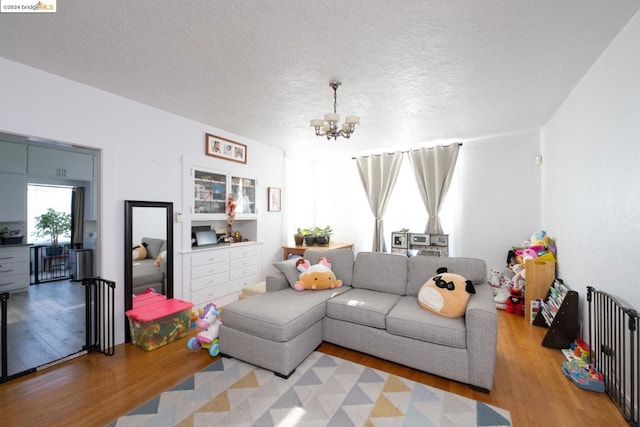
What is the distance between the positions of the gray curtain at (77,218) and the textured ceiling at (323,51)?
2.12 meters

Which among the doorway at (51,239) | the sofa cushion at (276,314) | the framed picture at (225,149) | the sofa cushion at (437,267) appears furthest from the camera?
the framed picture at (225,149)

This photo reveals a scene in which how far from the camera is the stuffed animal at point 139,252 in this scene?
2.82m

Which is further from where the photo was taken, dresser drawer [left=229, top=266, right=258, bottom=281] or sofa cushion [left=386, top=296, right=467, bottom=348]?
dresser drawer [left=229, top=266, right=258, bottom=281]

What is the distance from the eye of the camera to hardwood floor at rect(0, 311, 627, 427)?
169 centimetres

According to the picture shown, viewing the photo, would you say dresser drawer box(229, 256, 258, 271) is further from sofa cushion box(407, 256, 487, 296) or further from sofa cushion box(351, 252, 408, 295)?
sofa cushion box(407, 256, 487, 296)

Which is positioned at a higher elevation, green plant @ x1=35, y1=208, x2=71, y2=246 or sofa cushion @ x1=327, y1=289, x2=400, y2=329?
green plant @ x1=35, y1=208, x2=71, y2=246

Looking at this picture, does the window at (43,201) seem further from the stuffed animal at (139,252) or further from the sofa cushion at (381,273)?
the sofa cushion at (381,273)

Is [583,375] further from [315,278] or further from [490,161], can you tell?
[490,161]

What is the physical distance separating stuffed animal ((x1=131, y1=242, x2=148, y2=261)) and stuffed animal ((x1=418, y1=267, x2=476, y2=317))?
2.89m

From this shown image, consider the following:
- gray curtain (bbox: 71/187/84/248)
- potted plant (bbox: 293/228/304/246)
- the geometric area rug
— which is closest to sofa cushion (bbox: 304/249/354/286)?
the geometric area rug

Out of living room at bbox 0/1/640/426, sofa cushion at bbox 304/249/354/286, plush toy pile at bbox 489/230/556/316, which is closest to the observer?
living room at bbox 0/1/640/426

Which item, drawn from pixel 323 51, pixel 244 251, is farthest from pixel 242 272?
pixel 323 51

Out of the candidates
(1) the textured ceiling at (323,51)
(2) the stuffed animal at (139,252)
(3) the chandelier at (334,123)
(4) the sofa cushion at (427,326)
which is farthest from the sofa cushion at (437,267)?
(2) the stuffed animal at (139,252)

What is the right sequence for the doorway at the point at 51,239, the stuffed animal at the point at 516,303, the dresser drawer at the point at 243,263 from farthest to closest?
the dresser drawer at the point at 243,263 < the stuffed animal at the point at 516,303 < the doorway at the point at 51,239
